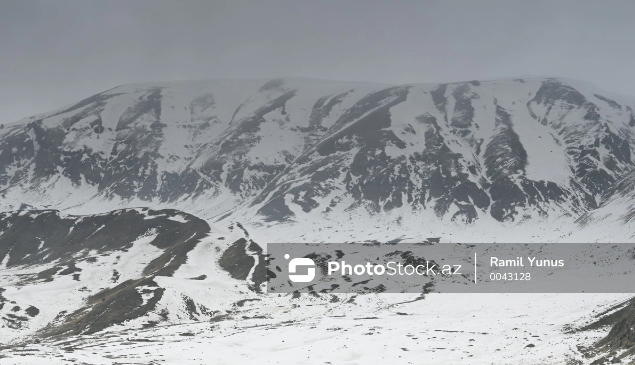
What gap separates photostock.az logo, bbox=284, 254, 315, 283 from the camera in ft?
392

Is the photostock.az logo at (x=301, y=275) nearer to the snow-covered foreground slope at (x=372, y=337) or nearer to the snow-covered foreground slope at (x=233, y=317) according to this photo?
the snow-covered foreground slope at (x=233, y=317)

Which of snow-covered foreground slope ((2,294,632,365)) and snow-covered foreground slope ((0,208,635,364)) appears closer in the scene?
snow-covered foreground slope ((2,294,632,365))

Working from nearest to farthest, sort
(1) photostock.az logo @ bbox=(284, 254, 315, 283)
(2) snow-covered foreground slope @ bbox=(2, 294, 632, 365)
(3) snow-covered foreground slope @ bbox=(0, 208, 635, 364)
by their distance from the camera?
(2) snow-covered foreground slope @ bbox=(2, 294, 632, 365) → (3) snow-covered foreground slope @ bbox=(0, 208, 635, 364) → (1) photostock.az logo @ bbox=(284, 254, 315, 283)

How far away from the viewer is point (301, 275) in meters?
123

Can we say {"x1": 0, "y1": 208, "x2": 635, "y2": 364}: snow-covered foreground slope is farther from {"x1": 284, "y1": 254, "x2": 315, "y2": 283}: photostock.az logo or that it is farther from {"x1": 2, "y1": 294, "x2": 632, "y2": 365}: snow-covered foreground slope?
{"x1": 284, "y1": 254, "x2": 315, "y2": 283}: photostock.az logo

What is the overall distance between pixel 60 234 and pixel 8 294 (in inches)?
3563

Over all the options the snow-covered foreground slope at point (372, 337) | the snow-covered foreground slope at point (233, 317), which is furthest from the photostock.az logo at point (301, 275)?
the snow-covered foreground slope at point (372, 337)

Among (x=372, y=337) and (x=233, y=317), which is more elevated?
(x=372, y=337)

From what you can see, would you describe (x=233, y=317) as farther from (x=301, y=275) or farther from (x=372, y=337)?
(x=301, y=275)

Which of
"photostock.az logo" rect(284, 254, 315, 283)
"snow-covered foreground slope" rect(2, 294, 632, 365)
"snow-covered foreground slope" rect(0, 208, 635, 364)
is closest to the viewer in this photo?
"snow-covered foreground slope" rect(2, 294, 632, 365)

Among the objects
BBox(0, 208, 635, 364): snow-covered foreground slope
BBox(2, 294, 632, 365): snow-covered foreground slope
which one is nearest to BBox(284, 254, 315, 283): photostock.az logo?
BBox(0, 208, 635, 364): snow-covered foreground slope

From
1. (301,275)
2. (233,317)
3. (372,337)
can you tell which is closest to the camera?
(372,337)

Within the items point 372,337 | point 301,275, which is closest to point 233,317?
point 372,337

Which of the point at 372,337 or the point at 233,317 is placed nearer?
the point at 372,337
